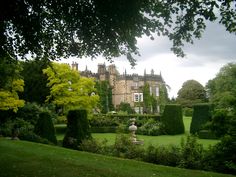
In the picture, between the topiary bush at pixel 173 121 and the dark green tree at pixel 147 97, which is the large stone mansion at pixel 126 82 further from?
the topiary bush at pixel 173 121

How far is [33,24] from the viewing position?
9266mm

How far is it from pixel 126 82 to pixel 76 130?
54.9 meters

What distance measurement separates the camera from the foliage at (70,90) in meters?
35.9

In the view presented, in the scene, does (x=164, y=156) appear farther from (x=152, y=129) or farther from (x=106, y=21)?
(x=152, y=129)

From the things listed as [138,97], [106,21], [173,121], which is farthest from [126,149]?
[138,97]

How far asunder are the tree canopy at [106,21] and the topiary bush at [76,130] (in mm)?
10968

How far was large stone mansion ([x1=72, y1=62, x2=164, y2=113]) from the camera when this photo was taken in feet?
245

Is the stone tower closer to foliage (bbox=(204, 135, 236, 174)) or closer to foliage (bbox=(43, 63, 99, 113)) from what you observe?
foliage (bbox=(43, 63, 99, 113))

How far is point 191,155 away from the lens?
531 inches

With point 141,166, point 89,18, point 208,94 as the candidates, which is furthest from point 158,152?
point 208,94

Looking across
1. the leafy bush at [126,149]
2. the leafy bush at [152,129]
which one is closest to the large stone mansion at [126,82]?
the leafy bush at [152,129]

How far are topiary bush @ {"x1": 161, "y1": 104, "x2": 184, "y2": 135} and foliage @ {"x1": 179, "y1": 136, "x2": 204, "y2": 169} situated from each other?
16851 millimetres

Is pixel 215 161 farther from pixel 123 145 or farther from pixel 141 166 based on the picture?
pixel 123 145

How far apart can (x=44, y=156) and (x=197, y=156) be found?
18.5 feet
